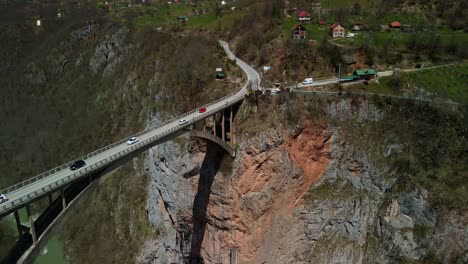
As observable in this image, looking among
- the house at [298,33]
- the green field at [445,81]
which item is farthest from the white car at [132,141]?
the green field at [445,81]

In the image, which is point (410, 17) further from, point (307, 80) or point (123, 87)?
point (123, 87)

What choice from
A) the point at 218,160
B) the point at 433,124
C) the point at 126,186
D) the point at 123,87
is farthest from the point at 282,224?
the point at 123,87

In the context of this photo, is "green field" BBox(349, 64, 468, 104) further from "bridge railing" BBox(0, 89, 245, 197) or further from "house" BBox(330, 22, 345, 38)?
"bridge railing" BBox(0, 89, 245, 197)

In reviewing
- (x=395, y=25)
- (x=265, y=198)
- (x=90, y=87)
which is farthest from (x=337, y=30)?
(x=90, y=87)

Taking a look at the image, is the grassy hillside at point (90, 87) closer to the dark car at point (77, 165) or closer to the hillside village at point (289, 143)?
the hillside village at point (289, 143)

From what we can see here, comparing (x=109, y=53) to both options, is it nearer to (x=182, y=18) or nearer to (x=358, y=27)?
(x=182, y=18)

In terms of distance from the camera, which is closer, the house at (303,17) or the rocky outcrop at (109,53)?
the house at (303,17)
